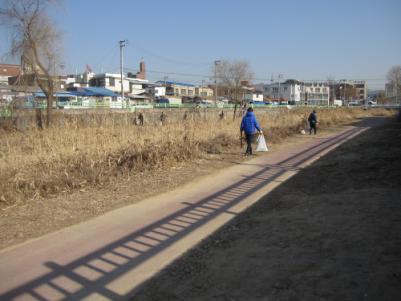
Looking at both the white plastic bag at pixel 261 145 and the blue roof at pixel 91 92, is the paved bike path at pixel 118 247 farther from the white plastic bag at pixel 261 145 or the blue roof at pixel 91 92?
the blue roof at pixel 91 92

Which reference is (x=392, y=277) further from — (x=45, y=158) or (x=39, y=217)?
(x=45, y=158)

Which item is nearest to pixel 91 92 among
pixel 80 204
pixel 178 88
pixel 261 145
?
pixel 178 88

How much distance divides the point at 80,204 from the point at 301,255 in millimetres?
4696

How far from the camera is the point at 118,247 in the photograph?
591cm

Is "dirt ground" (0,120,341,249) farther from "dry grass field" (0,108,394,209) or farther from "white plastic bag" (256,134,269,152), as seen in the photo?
"white plastic bag" (256,134,269,152)

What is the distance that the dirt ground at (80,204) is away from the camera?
6.88 meters

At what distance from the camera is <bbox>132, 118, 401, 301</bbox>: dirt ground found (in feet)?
13.9

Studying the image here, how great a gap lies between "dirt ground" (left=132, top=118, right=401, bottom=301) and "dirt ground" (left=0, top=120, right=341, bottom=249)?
2625mm

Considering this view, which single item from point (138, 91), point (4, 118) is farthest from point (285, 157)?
point (138, 91)

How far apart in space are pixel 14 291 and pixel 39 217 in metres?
2.85

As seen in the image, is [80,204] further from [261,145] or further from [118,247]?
[261,145]

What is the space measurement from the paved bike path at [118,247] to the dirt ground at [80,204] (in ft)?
0.99

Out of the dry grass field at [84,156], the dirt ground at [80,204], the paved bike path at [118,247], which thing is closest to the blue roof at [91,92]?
the dry grass field at [84,156]

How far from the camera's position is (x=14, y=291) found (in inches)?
184
